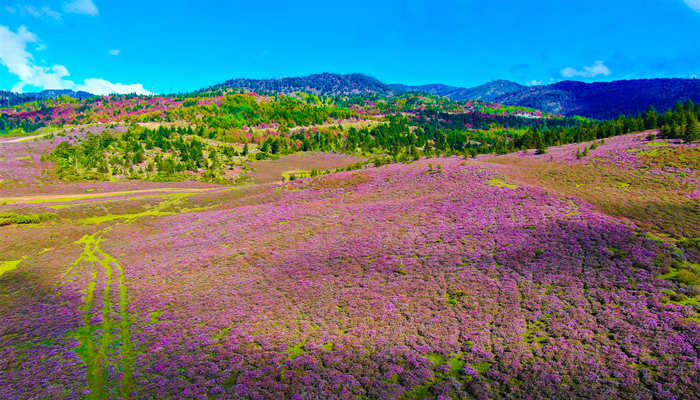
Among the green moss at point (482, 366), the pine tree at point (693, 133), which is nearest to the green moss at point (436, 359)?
the green moss at point (482, 366)

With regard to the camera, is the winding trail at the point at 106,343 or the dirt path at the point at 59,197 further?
the dirt path at the point at 59,197

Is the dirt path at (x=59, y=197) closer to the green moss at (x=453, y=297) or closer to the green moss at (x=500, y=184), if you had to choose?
the green moss at (x=500, y=184)

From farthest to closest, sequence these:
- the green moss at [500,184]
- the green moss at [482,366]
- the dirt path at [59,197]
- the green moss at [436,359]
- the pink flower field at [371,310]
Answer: the dirt path at [59,197] → the green moss at [500,184] → the green moss at [436,359] → the green moss at [482,366] → the pink flower field at [371,310]

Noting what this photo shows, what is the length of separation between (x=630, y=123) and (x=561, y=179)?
230 ft

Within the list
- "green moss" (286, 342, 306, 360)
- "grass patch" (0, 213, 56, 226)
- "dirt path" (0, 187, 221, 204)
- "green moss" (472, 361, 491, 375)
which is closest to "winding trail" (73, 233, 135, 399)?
"green moss" (286, 342, 306, 360)

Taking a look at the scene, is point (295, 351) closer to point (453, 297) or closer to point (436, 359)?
point (436, 359)

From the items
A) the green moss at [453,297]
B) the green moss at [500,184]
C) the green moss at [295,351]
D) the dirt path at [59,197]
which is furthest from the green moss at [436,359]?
the dirt path at [59,197]

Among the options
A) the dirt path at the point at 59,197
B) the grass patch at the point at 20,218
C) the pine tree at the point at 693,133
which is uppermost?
the pine tree at the point at 693,133

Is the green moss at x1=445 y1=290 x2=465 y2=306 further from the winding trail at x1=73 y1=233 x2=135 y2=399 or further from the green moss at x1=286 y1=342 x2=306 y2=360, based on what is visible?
the winding trail at x1=73 y1=233 x2=135 y2=399

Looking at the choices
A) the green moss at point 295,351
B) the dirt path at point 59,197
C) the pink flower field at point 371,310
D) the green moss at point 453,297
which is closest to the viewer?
the pink flower field at point 371,310

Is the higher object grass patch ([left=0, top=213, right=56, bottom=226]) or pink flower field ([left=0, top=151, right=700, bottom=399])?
grass patch ([left=0, top=213, right=56, bottom=226])

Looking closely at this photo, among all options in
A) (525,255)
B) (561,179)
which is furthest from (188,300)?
(561,179)

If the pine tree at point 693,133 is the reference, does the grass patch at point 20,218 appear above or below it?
below

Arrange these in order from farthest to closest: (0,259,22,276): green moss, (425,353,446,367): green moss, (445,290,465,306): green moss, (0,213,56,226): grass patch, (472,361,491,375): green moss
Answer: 1. (0,213,56,226): grass patch
2. (0,259,22,276): green moss
3. (445,290,465,306): green moss
4. (425,353,446,367): green moss
5. (472,361,491,375): green moss
